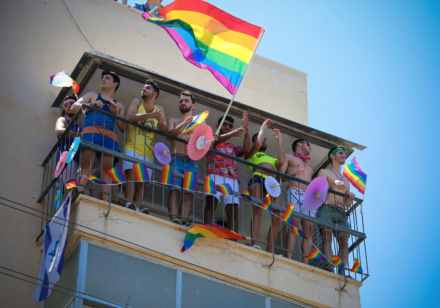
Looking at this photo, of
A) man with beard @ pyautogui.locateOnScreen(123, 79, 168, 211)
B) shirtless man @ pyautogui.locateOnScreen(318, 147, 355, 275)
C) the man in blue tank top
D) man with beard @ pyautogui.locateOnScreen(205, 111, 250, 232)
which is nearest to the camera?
the man in blue tank top

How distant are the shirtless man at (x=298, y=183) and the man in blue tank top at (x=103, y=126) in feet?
8.56

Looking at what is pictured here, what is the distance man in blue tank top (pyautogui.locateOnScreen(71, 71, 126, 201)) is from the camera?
351 inches

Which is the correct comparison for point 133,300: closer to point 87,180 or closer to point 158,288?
point 158,288

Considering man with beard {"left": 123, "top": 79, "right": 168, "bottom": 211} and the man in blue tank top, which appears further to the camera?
man with beard {"left": 123, "top": 79, "right": 168, "bottom": 211}

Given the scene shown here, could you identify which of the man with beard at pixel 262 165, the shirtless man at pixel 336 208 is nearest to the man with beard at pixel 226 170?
the man with beard at pixel 262 165

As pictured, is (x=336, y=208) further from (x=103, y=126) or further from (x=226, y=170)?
(x=103, y=126)

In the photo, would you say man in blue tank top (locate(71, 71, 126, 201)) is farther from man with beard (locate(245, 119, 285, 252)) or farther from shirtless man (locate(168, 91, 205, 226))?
man with beard (locate(245, 119, 285, 252))

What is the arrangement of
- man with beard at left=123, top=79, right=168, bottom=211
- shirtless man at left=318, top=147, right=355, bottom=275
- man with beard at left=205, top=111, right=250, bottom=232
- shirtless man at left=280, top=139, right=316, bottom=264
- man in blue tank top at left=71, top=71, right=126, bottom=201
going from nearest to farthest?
man in blue tank top at left=71, top=71, right=126, bottom=201 < man with beard at left=123, top=79, right=168, bottom=211 < man with beard at left=205, top=111, right=250, bottom=232 < shirtless man at left=280, top=139, right=316, bottom=264 < shirtless man at left=318, top=147, right=355, bottom=275

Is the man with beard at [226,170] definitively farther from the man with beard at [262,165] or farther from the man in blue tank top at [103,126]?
the man in blue tank top at [103,126]

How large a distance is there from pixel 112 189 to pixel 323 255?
2955mm

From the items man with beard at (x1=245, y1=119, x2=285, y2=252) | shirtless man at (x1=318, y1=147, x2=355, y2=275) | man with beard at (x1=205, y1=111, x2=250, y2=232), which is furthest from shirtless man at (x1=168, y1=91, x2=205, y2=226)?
shirtless man at (x1=318, y1=147, x2=355, y2=275)

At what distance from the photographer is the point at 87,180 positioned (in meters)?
8.91

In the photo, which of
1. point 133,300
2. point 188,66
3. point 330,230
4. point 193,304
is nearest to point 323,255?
point 330,230

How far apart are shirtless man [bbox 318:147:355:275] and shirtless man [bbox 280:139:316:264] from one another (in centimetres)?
20
